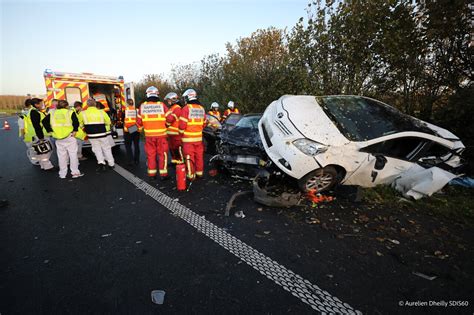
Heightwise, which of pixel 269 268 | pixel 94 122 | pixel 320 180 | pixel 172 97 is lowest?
pixel 269 268

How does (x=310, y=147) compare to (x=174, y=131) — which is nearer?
(x=310, y=147)

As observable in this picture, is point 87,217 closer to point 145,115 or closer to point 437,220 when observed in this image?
point 145,115

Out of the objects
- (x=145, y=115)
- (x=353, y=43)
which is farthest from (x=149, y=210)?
(x=353, y=43)

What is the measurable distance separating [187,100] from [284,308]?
400 cm

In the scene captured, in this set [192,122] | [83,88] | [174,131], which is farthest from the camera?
[83,88]

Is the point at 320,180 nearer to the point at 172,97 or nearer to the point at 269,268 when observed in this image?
the point at 269,268

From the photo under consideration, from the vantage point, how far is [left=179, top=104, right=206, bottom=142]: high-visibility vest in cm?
455

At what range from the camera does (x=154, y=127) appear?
187 inches

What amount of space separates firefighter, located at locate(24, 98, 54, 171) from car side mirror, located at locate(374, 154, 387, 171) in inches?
284

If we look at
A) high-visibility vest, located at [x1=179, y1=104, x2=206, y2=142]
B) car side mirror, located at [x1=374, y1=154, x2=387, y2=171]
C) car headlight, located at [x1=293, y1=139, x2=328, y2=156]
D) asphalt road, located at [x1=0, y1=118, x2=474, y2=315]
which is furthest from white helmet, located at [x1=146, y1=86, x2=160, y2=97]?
car side mirror, located at [x1=374, y1=154, x2=387, y2=171]

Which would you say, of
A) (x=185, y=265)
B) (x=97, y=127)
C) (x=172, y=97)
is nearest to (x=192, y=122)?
(x=172, y=97)

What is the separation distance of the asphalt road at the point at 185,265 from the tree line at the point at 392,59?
460 cm

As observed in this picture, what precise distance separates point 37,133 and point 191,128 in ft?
12.9

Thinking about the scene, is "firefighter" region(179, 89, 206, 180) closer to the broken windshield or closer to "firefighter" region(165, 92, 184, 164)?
"firefighter" region(165, 92, 184, 164)
